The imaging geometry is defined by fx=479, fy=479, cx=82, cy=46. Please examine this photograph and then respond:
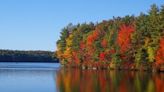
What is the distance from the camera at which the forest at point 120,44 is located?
8812 cm

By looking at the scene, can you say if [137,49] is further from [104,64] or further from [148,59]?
[104,64]

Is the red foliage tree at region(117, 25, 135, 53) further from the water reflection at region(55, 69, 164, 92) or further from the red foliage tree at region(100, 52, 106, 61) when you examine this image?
the water reflection at region(55, 69, 164, 92)

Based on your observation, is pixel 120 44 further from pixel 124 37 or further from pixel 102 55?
pixel 102 55

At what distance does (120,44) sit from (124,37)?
66.7 inches

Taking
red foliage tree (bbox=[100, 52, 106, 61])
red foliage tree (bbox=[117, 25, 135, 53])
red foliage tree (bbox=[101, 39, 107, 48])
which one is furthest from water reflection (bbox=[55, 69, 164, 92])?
red foliage tree (bbox=[101, 39, 107, 48])

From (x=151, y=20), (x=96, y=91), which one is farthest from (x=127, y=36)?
(x=96, y=91)

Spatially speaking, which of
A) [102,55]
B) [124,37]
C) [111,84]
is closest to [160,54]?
[124,37]

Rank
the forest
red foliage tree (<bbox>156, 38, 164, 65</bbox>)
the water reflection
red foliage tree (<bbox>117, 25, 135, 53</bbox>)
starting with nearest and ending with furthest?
the water reflection
red foliage tree (<bbox>156, 38, 164, 65</bbox>)
the forest
red foliage tree (<bbox>117, 25, 135, 53</bbox>)

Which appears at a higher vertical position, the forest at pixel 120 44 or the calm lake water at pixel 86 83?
the forest at pixel 120 44

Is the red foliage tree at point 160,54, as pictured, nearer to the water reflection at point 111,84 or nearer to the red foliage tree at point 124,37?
the red foliage tree at point 124,37

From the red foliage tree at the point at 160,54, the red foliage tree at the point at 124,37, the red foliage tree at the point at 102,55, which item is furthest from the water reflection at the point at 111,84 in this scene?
the red foliage tree at the point at 102,55

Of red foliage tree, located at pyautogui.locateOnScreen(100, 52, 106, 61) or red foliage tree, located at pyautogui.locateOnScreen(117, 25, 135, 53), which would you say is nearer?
red foliage tree, located at pyautogui.locateOnScreen(117, 25, 135, 53)

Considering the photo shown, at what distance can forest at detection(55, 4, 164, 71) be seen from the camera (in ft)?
289

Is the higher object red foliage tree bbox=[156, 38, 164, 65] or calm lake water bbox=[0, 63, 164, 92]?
red foliage tree bbox=[156, 38, 164, 65]
